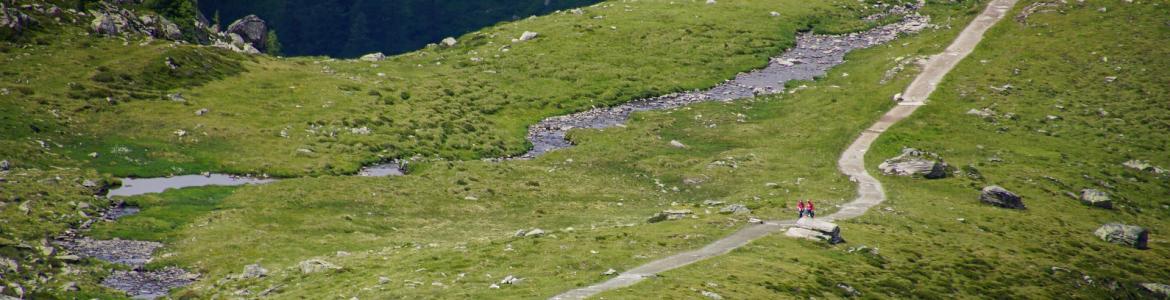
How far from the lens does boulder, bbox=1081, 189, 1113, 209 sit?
287 ft

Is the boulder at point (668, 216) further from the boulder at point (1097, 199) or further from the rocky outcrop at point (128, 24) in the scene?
the rocky outcrop at point (128, 24)

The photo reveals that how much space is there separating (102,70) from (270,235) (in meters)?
37.6

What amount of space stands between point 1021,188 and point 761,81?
46.0m

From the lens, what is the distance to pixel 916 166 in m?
91.4

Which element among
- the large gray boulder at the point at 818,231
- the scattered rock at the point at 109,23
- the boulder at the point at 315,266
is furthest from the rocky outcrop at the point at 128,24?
the large gray boulder at the point at 818,231

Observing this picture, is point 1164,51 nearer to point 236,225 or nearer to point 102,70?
point 236,225

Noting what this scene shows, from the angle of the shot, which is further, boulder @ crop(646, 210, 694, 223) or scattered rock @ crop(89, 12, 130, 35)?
scattered rock @ crop(89, 12, 130, 35)

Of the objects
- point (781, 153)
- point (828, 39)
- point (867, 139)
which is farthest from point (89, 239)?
point (828, 39)

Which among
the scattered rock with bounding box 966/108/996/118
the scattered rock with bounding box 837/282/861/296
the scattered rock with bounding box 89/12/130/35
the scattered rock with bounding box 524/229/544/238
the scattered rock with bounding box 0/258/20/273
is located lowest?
the scattered rock with bounding box 966/108/996/118

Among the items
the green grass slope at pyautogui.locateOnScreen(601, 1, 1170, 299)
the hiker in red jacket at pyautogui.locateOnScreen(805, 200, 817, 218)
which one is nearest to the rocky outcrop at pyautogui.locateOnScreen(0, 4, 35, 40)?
the hiker in red jacket at pyautogui.locateOnScreen(805, 200, 817, 218)

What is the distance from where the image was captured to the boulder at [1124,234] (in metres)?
78.5

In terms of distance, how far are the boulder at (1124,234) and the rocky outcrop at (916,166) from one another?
13.6 m

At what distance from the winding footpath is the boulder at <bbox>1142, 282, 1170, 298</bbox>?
17.7m

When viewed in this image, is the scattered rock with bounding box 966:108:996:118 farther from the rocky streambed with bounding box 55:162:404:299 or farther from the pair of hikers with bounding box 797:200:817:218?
the rocky streambed with bounding box 55:162:404:299
